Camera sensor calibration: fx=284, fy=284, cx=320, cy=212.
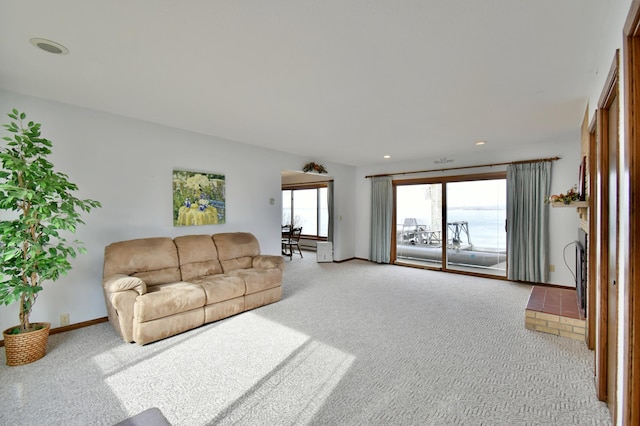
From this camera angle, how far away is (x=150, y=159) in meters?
3.75

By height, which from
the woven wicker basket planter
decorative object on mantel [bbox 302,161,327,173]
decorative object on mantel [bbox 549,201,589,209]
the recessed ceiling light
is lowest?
the woven wicker basket planter

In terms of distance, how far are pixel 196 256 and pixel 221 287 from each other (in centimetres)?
74

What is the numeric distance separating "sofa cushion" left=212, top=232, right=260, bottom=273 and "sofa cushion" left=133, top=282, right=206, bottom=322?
2.81 ft

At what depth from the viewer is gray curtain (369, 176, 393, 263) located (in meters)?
6.74

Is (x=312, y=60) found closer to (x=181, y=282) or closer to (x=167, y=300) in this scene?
(x=167, y=300)

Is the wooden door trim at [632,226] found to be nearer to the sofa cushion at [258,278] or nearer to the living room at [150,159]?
the living room at [150,159]

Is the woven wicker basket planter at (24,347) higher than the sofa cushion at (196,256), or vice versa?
the sofa cushion at (196,256)

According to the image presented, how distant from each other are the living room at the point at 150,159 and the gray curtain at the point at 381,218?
128 cm

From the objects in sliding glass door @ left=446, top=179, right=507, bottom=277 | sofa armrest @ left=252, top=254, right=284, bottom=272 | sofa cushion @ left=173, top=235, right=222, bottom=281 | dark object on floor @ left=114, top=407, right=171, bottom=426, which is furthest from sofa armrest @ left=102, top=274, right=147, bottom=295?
sliding glass door @ left=446, top=179, right=507, bottom=277

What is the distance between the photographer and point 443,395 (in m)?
2.05

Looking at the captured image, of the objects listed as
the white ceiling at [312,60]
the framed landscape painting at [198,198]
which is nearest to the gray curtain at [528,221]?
the white ceiling at [312,60]

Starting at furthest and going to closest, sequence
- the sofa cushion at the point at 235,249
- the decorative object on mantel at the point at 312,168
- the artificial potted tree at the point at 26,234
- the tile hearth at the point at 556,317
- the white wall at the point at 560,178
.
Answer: the decorative object on mantel at the point at 312,168
the white wall at the point at 560,178
the sofa cushion at the point at 235,249
the tile hearth at the point at 556,317
the artificial potted tree at the point at 26,234

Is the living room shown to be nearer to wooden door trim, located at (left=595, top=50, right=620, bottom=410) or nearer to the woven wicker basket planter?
wooden door trim, located at (left=595, top=50, right=620, bottom=410)

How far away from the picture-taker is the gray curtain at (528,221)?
190 inches
